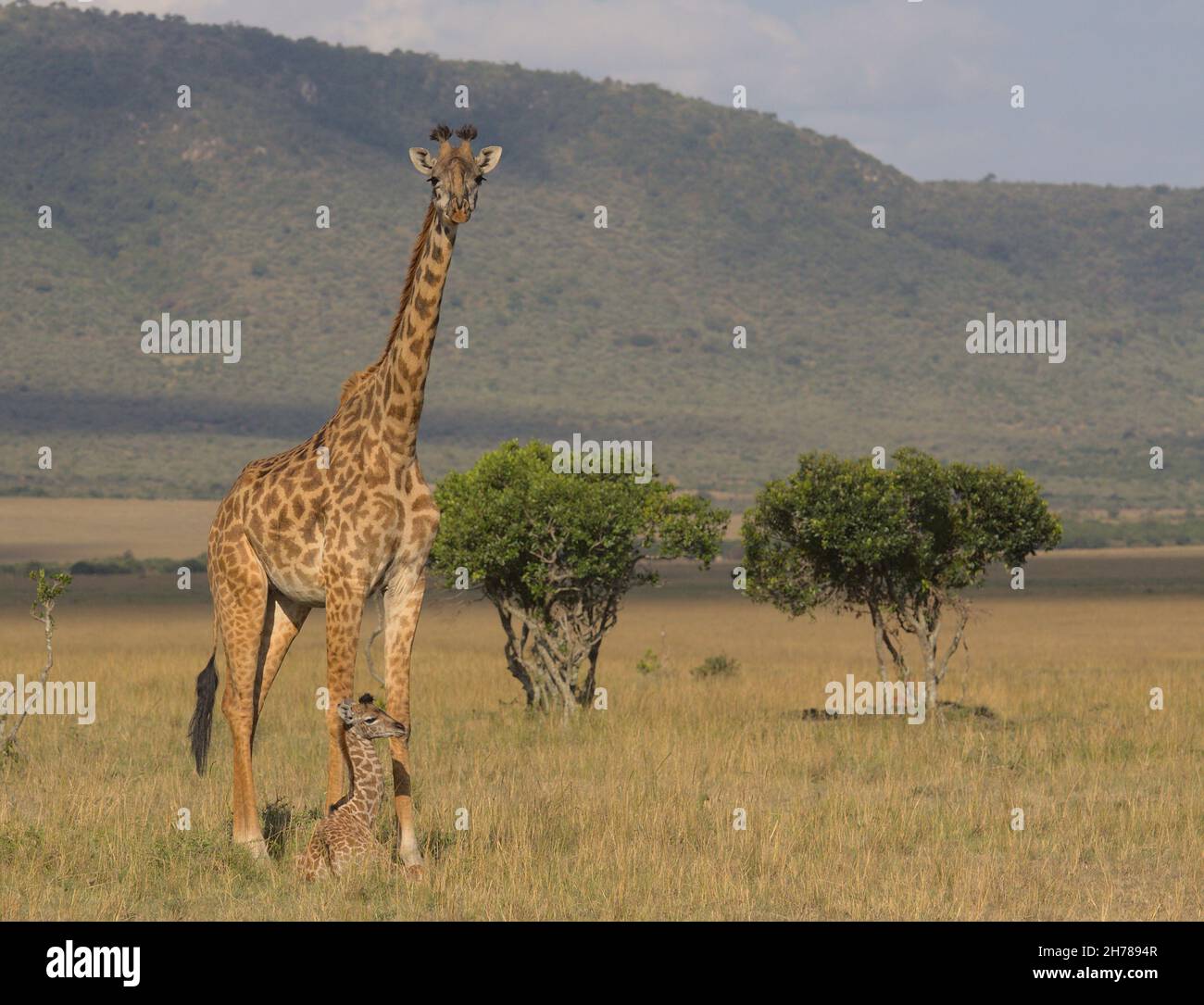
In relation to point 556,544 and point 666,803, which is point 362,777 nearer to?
point 666,803

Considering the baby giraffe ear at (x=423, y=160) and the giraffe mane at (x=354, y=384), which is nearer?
the baby giraffe ear at (x=423, y=160)

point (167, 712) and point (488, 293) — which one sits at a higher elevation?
point (488, 293)

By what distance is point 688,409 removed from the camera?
12912 cm

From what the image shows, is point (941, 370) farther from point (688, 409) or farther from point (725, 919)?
point (725, 919)

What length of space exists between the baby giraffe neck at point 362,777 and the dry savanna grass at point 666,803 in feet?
1.69

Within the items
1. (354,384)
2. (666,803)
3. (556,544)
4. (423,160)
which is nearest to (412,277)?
(423,160)

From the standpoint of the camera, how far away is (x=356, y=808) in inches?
464

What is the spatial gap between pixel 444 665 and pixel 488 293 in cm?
11551

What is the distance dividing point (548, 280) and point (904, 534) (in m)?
130

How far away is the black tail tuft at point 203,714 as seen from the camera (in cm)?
1384

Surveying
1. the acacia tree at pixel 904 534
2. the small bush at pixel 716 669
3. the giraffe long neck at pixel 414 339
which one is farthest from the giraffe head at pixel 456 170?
the small bush at pixel 716 669

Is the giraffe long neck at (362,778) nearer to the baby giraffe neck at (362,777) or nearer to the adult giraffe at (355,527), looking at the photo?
the baby giraffe neck at (362,777)

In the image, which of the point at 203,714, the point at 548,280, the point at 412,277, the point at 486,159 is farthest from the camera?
the point at 548,280
